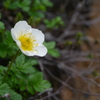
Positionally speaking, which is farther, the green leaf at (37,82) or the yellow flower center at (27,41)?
the green leaf at (37,82)

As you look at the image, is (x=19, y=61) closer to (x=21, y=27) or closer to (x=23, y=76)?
(x=23, y=76)

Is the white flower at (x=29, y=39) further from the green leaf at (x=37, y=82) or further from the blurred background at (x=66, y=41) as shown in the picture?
the blurred background at (x=66, y=41)

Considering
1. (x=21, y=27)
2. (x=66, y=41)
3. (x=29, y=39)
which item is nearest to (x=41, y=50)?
(x=29, y=39)

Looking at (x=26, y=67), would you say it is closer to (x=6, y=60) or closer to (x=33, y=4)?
(x=6, y=60)

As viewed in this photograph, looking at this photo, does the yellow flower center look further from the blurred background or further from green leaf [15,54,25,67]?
the blurred background

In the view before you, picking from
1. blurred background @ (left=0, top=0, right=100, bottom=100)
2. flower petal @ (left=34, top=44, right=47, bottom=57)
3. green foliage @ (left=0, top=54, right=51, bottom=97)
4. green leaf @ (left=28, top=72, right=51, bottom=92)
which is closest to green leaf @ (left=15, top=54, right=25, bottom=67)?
green foliage @ (left=0, top=54, right=51, bottom=97)

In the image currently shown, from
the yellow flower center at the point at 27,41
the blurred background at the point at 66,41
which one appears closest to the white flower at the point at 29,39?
the yellow flower center at the point at 27,41

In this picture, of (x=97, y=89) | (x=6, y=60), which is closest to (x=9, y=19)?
(x=6, y=60)
